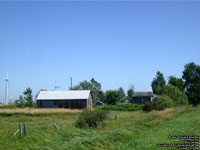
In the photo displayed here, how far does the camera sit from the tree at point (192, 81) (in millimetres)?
79000

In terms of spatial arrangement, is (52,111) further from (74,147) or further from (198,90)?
(198,90)

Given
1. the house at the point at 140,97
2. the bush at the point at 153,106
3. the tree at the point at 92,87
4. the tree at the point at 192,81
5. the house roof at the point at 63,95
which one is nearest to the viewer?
the bush at the point at 153,106

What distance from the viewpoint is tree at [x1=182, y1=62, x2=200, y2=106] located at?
79000mm

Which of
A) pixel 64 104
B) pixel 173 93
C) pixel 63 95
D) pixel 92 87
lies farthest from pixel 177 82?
A: pixel 64 104

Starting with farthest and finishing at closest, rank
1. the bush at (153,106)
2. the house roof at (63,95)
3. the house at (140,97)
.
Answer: the house at (140,97) → the house roof at (63,95) → the bush at (153,106)

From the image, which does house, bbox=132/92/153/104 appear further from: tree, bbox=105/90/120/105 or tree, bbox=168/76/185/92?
tree, bbox=105/90/120/105

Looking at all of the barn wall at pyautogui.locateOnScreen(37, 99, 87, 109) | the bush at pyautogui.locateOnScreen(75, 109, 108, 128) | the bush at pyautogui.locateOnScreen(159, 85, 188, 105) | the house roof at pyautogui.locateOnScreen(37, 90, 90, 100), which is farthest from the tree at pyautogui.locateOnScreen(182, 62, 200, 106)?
the bush at pyautogui.locateOnScreen(75, 109, 108, 128)

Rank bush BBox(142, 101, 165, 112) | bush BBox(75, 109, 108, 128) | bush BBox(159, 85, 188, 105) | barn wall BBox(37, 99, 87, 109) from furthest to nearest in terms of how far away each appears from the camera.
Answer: bush BBox(159, 85, 188, 105), barn wall BBox(37, 99, 87, 109), bush BBox(142, 101, 165, 112), bush BBox(75, 109, 108, 128)

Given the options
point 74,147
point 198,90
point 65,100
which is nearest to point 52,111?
point 65,100

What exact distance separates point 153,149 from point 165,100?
3384 centimetres

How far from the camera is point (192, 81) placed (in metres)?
81.6

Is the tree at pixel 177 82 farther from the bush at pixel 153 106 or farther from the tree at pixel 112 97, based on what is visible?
the bush at pixel 153 106

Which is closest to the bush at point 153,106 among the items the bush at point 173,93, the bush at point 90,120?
the bush at point 173,93

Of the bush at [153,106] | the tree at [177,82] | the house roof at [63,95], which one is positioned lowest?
the bush at [153,106]
